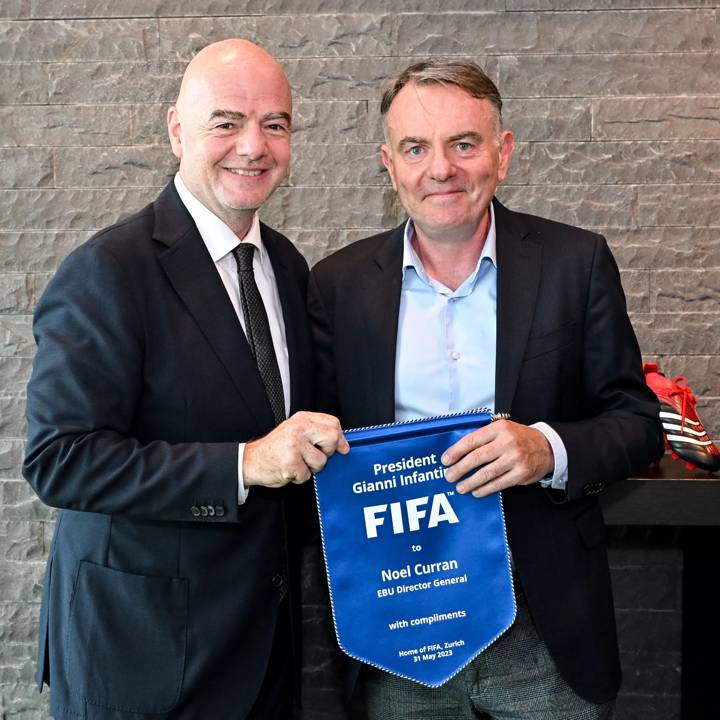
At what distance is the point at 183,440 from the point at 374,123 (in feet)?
4.31

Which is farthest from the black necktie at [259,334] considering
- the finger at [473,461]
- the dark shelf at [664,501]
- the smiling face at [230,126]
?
the dark shelf at [664,501]

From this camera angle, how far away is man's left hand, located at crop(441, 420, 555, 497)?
1.62m

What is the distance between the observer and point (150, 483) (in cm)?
158

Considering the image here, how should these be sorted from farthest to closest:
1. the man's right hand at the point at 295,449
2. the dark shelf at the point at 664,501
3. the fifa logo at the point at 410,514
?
the dark shelf at the point at 664,501 → the fifa logo at the point at 410,514 → the man's right hand at the point at 295,449

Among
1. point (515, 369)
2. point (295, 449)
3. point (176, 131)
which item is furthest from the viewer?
point (176, 131)

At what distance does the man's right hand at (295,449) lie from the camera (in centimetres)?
154

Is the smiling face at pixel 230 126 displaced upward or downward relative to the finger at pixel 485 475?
upward

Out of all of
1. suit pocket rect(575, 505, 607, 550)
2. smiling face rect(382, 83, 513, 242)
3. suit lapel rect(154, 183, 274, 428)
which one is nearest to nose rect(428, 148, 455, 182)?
smiling face rect(382, 83, 513, 242)

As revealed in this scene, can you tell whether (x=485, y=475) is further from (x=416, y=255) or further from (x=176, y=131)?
(x=176, y=131)

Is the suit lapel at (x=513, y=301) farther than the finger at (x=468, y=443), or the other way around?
the suit lapel at (x=513, y=301)

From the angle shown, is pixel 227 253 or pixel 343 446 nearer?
pixel 343 446

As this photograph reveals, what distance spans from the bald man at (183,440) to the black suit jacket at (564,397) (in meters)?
0.17

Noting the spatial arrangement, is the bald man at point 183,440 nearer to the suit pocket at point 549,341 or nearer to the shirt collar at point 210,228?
the shirt collar at point 210,228

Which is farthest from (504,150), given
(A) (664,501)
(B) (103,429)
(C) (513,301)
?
(B) (103,429)
